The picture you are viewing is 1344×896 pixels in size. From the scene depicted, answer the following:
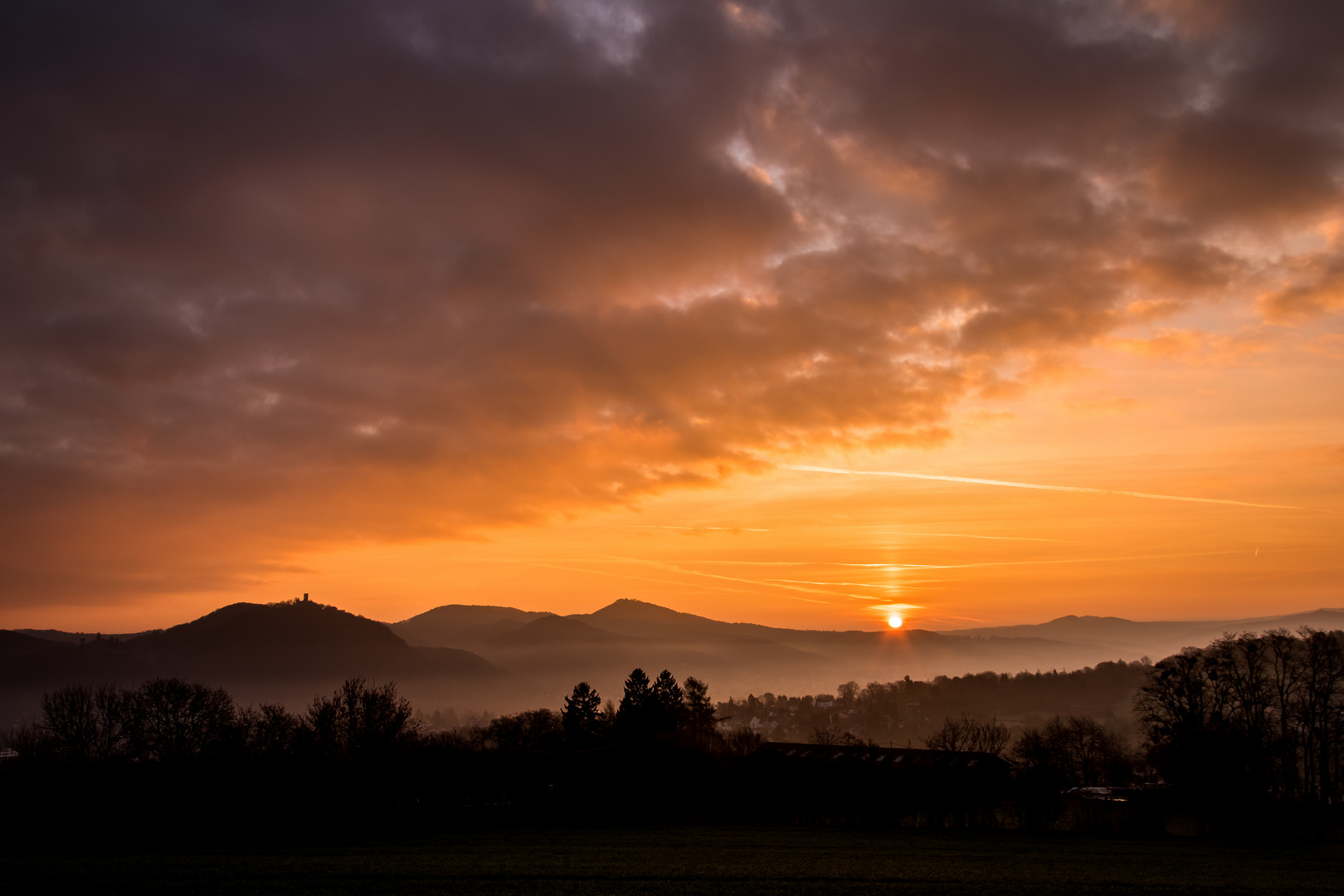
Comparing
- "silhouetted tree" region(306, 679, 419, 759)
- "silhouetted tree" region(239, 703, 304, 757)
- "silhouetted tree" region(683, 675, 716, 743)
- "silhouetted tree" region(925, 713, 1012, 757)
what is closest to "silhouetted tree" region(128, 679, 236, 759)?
"silhouetted tree" region(239, 703, 304, 757)

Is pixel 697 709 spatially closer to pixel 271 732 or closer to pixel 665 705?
pixel 665 705

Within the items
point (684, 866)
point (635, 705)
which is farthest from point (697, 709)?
point (684, 866)

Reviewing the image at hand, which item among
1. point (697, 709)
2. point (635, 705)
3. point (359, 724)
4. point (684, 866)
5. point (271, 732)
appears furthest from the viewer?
point (697, 709)

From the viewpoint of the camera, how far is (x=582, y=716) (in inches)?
4306

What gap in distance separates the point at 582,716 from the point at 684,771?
1590 inches

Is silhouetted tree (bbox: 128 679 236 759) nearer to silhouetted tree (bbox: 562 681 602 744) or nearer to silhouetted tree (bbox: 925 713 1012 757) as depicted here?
silhouetted tree (bbox: 562 681 602 744)

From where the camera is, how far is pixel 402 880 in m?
31.3

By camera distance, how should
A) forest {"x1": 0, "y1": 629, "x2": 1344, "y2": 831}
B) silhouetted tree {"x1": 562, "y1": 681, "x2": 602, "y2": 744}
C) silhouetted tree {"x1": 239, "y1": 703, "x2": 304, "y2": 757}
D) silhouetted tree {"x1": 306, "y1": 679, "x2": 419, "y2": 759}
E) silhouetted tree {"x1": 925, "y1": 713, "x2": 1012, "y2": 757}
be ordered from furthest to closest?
silhouetted tree {"x1": 562, "y1": 681, "x2": 602, "y2": 744}, silhouetted tree {"x1": 925, "y1": 713, "x2": 1012, "y2": 757}, silhouetted tree {"x1": 306, "y1": 679, "x2": 419, "y2": 759}, silhouetted tree {"x1": 239, "y1": 703, "x2": 304, "y2": 757}, forest {"x1": 0, "y1": 629, "x2": 1344, "y2": 831}

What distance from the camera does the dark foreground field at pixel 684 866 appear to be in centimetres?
3036

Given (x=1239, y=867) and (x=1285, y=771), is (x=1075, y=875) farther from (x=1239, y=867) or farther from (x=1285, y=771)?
(x=1285, y=771)

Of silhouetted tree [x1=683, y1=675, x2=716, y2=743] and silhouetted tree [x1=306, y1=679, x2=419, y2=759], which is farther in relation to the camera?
silhouetted tree [x1=683, y1=675, x2=716, y2=743]

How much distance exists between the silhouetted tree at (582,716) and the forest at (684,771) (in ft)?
49.0

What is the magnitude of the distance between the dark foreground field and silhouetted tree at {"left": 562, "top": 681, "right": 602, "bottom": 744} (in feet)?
177

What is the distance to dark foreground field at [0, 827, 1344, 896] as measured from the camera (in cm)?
3036
